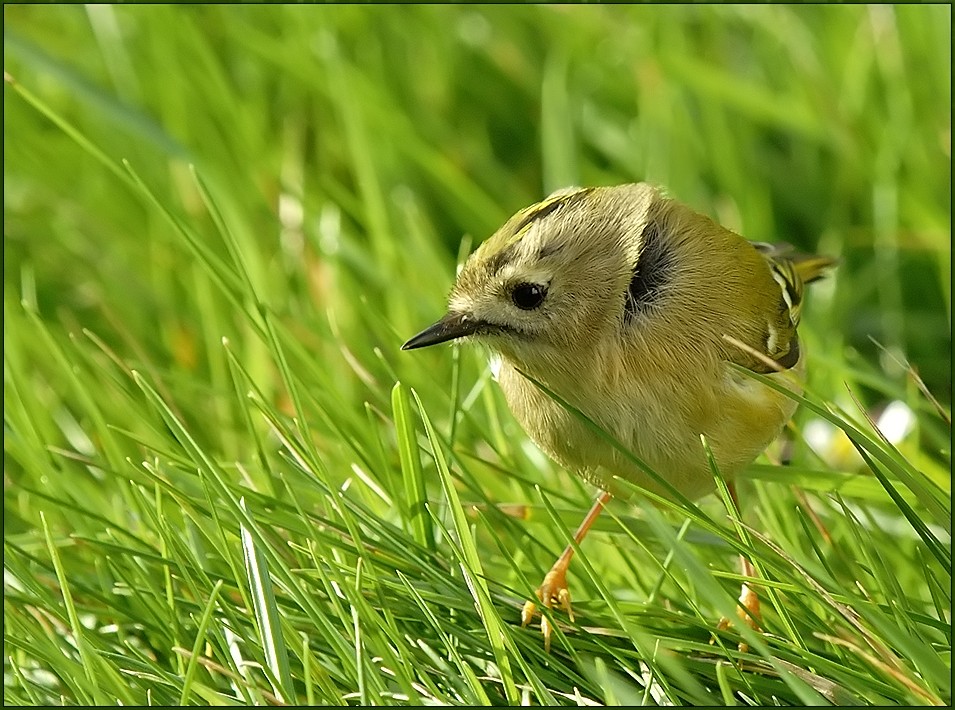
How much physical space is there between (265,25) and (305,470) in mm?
2036

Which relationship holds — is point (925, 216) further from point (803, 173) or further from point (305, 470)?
point (305, 470)

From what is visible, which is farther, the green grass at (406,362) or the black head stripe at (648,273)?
the black head stripe at (648,273)

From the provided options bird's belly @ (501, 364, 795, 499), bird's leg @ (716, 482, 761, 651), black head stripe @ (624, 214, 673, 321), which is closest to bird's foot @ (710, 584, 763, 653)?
bird's leg @ (716, 482, 761, 651)

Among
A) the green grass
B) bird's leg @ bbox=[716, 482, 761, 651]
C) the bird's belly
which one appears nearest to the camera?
the green grass

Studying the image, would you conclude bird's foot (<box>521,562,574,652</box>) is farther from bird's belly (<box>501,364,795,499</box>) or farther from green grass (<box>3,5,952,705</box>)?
bird's belly (<box>501,364,795,499</box>)

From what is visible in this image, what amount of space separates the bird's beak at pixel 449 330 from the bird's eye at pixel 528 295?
0.06 metres

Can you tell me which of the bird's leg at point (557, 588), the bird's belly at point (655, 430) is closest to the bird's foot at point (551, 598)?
the bird's leg at point (557, 588)

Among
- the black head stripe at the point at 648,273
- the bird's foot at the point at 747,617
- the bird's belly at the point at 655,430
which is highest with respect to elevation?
the black head stripe at the point at 648,273

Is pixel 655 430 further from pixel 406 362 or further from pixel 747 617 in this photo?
pixel 406 362

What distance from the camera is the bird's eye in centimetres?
182

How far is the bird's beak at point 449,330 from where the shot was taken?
1.83 m

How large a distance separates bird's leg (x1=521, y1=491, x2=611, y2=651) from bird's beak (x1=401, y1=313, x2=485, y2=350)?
0.33 meters

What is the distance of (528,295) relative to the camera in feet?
6.01

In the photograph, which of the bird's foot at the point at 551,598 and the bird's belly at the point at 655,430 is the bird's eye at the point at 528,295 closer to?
the bird's belly at the point at 655,430
